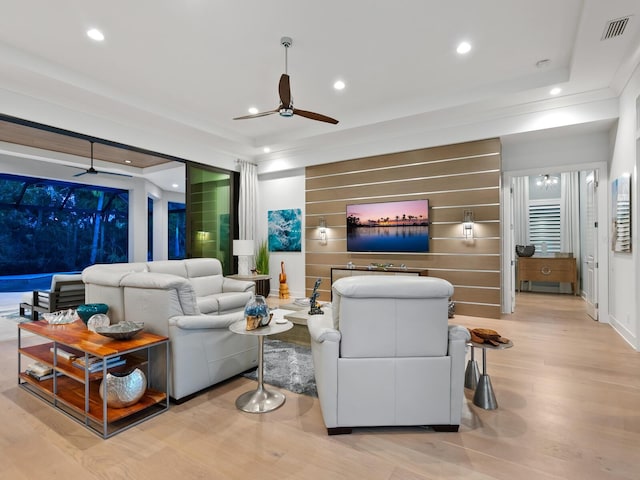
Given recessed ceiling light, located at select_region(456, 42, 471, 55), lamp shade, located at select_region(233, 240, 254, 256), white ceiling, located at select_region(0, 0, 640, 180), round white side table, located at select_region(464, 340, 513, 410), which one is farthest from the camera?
lamp shade, located at select_region(233, 240, 254, 256)

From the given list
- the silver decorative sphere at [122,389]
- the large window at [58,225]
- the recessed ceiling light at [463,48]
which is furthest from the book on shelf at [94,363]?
the large window at [58,225]

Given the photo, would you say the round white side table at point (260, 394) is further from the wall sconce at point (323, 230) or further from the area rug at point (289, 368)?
the wall sconce at point (323, 230)

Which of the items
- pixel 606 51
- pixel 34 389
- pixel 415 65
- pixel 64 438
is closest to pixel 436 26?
pixel 415 65

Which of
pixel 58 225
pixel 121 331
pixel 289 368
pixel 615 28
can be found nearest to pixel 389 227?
pixel 289 368

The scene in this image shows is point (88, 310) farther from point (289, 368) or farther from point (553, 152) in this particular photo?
point (553, 152)

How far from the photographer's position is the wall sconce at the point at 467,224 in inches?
217

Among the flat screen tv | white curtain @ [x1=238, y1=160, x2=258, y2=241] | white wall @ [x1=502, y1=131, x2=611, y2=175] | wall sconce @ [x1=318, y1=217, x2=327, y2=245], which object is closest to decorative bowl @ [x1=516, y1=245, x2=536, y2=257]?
white wall @ [x1=502, y1=131, x2=611, y2=175]

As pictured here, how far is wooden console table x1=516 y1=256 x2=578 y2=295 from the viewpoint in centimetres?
761

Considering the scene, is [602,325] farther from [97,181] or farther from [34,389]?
[97,181]

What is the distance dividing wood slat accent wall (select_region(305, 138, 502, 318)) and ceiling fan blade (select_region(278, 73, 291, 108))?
124 inches

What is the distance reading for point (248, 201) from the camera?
300 inches

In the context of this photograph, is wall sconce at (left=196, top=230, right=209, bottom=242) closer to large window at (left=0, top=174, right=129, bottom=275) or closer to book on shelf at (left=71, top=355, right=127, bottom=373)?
book on shelf at (left=71, top=355, right=127, bottom=373)

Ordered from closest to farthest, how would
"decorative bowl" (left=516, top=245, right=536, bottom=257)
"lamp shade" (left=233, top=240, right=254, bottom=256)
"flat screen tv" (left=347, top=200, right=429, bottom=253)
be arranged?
"flat screen tv" (left=347, top=200, right=429, bottom=253)
"lamp shade" (left=233, top=240, right=254, bottom=256)
"decorative bowl" (left=516, top=245, right=536, bottom=257)

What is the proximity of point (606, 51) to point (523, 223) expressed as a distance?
5.67 m
